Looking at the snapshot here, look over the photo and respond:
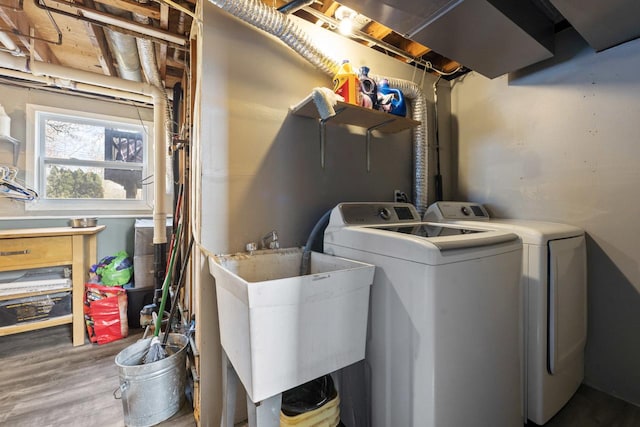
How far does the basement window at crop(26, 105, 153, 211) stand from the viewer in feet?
8.39

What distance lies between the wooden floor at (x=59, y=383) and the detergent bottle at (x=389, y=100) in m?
2.16

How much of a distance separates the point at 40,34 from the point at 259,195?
2.19m

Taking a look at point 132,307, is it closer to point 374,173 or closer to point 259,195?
point 259,195

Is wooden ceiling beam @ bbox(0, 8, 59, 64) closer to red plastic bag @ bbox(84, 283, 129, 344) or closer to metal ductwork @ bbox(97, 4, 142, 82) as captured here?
metal ductwork @ bbox(97, 4, 142, 82)

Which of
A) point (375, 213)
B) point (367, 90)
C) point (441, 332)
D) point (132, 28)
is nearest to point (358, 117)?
point (367, 90)

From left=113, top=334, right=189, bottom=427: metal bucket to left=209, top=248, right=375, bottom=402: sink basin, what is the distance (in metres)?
0.61

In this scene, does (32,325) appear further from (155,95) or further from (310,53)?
(310,53)

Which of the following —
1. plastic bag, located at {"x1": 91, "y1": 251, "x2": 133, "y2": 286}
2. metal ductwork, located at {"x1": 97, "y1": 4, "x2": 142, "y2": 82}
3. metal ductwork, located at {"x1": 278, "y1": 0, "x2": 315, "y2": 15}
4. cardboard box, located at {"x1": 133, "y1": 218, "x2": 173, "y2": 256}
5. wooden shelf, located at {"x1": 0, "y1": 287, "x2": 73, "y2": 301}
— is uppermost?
metal ductwork, located at {"x1": 97, "y1": 4, "x2": 142, "y2": 82}

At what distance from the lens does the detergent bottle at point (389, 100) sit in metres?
1.66

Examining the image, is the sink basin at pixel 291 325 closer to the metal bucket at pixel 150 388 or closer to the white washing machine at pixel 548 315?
the metal bucket at pixel 150 388

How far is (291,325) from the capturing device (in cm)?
91

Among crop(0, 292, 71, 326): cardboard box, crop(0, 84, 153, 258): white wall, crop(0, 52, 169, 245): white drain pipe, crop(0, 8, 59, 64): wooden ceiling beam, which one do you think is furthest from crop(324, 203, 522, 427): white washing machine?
crop(0, 84, 153, 258): white wall

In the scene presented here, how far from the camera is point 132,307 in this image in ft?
7.80

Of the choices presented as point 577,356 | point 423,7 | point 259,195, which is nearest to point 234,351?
point 259,195
